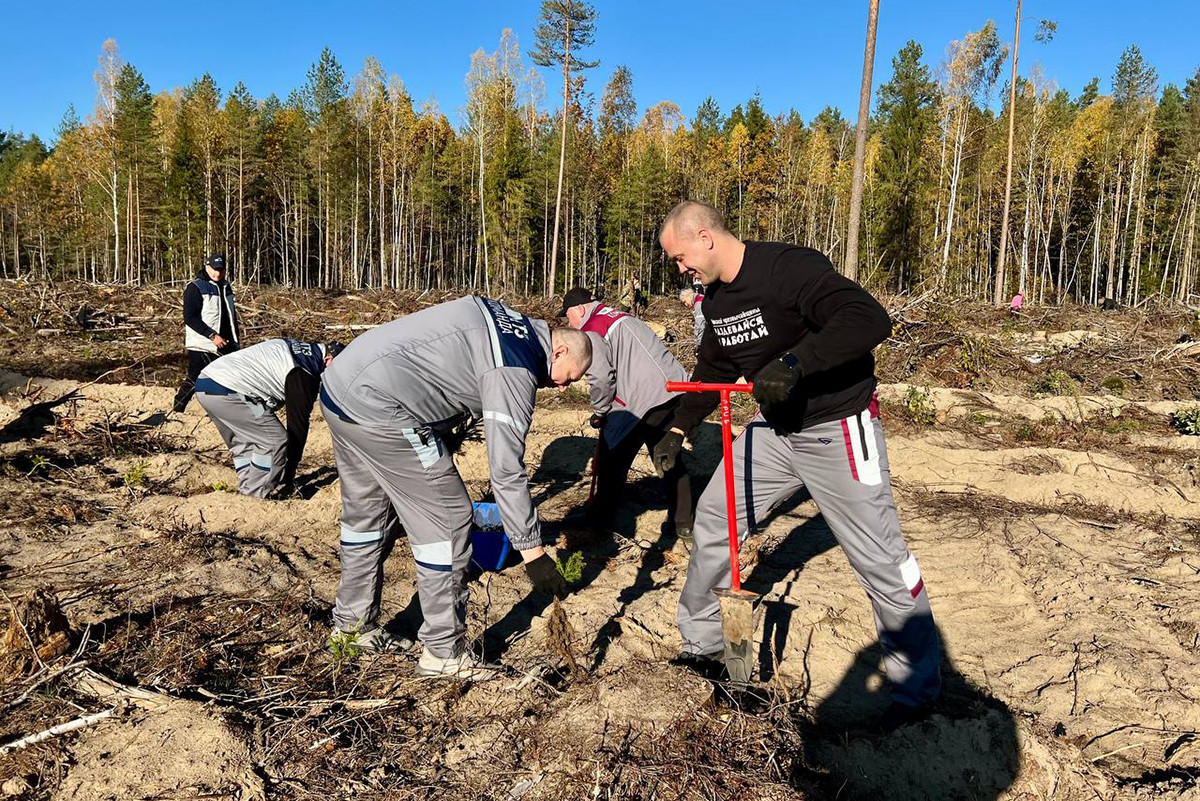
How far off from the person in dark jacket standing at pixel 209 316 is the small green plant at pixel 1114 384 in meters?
10.7

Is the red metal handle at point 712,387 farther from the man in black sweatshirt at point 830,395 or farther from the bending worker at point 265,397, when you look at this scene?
the bending worker at point 265,397

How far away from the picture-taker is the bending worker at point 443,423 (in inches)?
115

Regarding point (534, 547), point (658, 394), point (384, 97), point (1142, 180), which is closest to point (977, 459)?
point (658, 394)

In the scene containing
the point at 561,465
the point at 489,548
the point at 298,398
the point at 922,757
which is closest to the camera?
the point at 922,757

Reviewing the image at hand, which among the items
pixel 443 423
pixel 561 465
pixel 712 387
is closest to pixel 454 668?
pixel 443 423

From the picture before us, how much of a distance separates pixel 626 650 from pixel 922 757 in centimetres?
139

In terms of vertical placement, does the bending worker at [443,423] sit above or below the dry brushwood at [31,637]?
above

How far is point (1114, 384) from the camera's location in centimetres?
1002

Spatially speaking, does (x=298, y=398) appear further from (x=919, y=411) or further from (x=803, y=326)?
(x=919, y=411)

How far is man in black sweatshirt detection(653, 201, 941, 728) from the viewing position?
2.75 m

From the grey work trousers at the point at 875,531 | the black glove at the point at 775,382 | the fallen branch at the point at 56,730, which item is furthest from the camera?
the grey work trousers at the point at 875,531

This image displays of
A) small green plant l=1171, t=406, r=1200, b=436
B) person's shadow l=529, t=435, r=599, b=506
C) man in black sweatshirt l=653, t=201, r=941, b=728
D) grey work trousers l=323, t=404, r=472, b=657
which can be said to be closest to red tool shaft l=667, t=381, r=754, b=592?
man in black sweatshirt l=653, t=201, r=941, b=728

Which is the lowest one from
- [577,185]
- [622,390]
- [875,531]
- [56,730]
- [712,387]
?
[56,730]

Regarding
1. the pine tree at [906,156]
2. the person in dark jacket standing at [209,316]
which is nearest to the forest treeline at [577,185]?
the pine tree at [906,156]
